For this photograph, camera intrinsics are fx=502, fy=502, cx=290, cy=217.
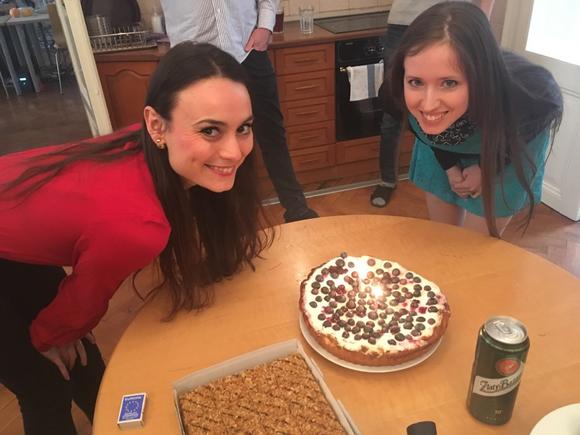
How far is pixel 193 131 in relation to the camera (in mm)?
1040

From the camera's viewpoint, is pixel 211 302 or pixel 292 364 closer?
pixel 292 364

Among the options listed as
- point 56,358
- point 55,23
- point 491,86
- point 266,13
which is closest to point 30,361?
point 56,358

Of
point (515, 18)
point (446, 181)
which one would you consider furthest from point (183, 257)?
point (515, 18)

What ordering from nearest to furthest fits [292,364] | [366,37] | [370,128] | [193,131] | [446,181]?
[292,364], [193,131], [446,181], [366,37], [370,128]

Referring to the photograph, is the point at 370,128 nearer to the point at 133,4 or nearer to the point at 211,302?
the point at 133,4

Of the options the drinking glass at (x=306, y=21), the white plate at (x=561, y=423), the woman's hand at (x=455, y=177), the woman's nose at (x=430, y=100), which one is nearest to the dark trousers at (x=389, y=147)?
the drinking glass at (x=306, y=21)

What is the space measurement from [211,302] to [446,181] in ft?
3.12

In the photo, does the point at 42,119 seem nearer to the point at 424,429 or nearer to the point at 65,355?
the point at 65,355

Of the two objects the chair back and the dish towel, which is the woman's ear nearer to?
the dish towel

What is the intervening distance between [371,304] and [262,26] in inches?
62.3

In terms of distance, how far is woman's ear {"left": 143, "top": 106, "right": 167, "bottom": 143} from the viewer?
1083 millimetres

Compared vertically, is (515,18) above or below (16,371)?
above

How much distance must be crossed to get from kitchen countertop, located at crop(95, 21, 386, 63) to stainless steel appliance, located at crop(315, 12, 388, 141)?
0.03 m

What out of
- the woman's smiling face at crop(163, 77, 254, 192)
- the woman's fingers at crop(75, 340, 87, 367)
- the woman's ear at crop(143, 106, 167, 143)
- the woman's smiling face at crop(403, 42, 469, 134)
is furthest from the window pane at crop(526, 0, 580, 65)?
the woman's fingers at crop(75, 340, 87, 367)
